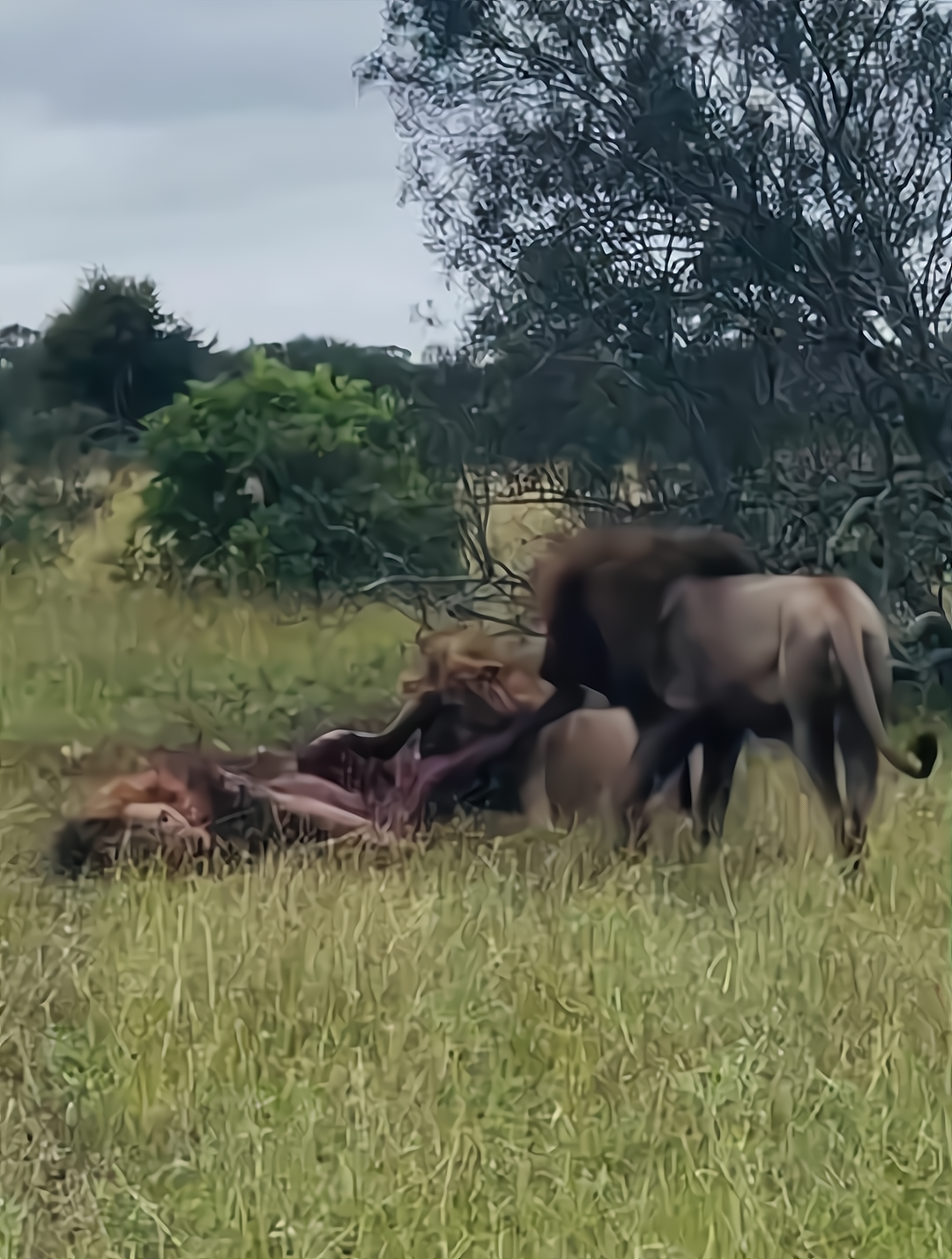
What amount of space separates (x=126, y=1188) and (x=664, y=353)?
73 cm

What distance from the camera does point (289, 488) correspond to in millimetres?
952

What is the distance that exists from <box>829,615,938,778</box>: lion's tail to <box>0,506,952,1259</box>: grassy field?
2cm

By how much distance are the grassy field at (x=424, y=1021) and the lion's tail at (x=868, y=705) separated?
0.07ft

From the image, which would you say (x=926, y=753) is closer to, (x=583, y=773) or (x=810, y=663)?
(x=810, y=663)

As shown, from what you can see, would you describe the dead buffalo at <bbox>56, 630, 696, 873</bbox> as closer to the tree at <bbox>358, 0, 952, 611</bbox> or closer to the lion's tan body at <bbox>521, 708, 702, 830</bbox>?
the lion's tan body at <bbox>521, 708, 702, 830</bbox>

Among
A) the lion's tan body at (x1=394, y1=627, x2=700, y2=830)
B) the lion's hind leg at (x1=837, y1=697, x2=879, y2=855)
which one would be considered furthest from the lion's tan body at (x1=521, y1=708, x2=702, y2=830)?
the lion's hind leg at (x1=837, y1=697, x2=879, y2=855)

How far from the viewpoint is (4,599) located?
37.6 inches

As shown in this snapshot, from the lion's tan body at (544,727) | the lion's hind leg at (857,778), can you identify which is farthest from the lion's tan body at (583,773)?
the lion's hind leg at (857,778)

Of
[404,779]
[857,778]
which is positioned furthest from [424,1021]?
[857,778]

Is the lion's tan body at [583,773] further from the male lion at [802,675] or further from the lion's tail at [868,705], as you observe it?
the lion's tail at [868,705]

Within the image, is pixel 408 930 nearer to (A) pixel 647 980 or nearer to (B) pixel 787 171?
(A) pixel 647 980

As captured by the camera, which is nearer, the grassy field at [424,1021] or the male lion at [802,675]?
the grassy field at [424,1021]

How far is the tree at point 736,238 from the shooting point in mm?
997

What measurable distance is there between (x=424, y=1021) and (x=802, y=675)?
41 centimetres
